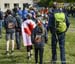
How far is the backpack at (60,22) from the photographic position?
11352 mm

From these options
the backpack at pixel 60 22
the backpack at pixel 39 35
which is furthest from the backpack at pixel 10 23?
the backpack at pixel 60 22

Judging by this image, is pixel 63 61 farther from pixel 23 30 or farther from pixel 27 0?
pixel 27 0

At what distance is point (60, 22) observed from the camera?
37.5 feet

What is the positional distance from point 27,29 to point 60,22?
2798 mm

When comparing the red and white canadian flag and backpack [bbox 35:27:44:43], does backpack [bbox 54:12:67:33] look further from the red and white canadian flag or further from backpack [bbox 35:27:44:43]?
the red and white canadian flag

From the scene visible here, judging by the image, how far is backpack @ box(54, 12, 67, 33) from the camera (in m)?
11.4

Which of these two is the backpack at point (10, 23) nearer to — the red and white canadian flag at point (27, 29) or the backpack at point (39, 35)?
the red and white canadian flag at point (27, 29)

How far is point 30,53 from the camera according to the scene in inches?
547

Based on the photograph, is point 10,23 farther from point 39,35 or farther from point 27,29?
point 39,35

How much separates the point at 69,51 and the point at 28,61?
2809mm

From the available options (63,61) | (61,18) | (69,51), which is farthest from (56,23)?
(69,51)

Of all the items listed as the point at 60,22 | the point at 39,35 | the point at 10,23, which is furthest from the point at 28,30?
the point at 60,22

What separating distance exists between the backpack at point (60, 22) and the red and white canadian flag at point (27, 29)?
223cm

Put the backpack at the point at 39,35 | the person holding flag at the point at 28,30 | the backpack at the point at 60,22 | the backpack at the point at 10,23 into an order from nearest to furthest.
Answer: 1. the backpack at the point at 60,22
2. the backpack at the point at 39,35
3. the person holding flag at the point at 28,30
4. the backpack at the point at 10,23
